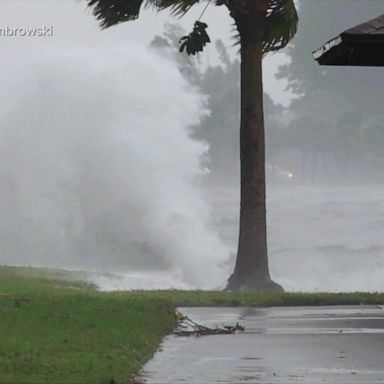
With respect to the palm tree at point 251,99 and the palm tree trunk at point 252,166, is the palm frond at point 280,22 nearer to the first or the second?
the palm tree at point 251,99

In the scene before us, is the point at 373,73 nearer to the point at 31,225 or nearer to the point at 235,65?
the point at 235,65

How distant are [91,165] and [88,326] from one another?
694 inches

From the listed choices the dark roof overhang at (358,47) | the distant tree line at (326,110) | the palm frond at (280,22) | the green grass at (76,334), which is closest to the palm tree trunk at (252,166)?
the palm frond at (280,22)

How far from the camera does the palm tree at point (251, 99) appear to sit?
18172 mm

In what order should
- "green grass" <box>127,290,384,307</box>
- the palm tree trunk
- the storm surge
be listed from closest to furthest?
"green grass" <box>127,290,384,307</box> → the palm tree trunk → the storm surge

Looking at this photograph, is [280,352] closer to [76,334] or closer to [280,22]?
[76,334]

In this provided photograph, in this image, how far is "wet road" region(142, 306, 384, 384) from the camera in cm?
924

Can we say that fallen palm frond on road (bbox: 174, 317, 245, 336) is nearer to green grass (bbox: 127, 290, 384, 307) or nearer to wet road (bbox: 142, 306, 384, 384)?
wet road (bbox: 142, 306, 384, 384)

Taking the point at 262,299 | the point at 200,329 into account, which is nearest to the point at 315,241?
the point at 262,299

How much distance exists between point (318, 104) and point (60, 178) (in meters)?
57.3

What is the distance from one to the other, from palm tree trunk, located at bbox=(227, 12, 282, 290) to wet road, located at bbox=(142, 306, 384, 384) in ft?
14.3

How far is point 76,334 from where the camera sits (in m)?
11.1

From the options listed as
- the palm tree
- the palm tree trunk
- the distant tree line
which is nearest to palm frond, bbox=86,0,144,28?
the palm tree

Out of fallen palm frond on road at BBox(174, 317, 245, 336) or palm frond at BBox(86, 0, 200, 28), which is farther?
palm frond at BBox(86, 0, 200, 28)
